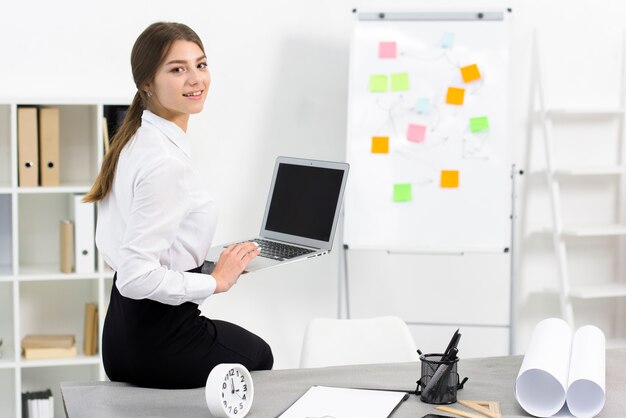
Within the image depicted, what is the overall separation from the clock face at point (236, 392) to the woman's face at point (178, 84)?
0.70 metres

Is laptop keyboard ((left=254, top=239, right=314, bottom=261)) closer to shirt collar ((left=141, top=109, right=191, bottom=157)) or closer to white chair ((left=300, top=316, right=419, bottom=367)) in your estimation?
white chair ((left=300, top=316, right=419, bottom=367))

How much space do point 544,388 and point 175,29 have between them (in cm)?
117

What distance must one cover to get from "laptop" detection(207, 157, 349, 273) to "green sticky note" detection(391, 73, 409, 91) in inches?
39.6

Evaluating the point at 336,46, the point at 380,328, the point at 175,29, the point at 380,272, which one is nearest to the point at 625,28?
the point at 336,46

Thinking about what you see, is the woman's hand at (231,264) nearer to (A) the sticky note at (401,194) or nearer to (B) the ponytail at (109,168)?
(B) the ponytail at (109,168)

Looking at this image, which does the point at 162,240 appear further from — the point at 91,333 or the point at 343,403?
the point at 91,333

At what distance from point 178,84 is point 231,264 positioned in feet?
1.47

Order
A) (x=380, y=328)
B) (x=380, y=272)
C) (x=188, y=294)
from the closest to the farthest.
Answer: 1. (x=188, y=294)
2. (x=380, y=328)
3. (x=380, y=272)

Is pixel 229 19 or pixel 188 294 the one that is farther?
pixel 229 19

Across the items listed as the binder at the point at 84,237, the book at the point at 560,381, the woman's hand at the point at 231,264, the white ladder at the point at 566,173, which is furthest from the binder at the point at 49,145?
the book at the point at 560,381

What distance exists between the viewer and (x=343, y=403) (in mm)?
1722

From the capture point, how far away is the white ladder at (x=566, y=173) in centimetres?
385

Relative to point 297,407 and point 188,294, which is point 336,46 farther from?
point 297,407

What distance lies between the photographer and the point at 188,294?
6.35ft
